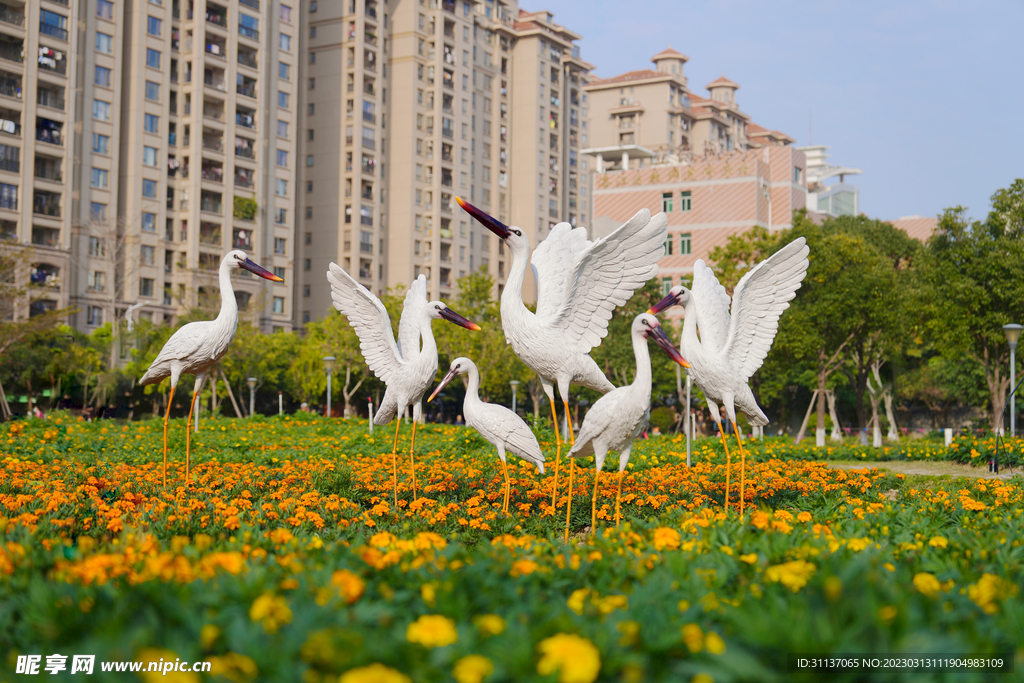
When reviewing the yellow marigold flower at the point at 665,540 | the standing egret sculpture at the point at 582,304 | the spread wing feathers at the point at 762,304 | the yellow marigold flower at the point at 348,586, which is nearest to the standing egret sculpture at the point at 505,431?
the standing egret sculpture at the point at 582,304

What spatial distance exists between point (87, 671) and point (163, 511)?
4802mm

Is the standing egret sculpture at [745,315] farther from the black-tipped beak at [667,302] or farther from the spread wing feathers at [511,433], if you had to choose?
the spread wing feathers at [511,433]

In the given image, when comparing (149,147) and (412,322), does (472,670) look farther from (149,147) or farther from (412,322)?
(149,147)

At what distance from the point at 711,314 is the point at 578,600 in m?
6.25

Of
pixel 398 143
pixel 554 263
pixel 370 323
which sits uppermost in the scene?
pixel 398 143

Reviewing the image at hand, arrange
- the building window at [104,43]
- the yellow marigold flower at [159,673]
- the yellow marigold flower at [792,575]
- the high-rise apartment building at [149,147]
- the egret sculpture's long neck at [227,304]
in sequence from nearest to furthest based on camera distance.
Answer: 1. the yellow marigold flower at [159,673]
2. the yellow marigold flower at [792,575]
3. the egret sculpture's long neck at [227,304]
4. the high-rise apartment building at [149,147]
5. the building window at [104,43]

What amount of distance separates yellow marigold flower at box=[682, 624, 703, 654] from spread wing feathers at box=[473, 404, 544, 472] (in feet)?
21.3

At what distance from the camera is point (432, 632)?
2.97 metres

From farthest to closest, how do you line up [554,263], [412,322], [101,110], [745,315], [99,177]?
[101,110] < [99,177] < [412,322] < [745,315] < [554,263]

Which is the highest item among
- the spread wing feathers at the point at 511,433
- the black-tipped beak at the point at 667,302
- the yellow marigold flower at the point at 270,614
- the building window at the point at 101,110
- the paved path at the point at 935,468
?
the building window at the point at 101,110

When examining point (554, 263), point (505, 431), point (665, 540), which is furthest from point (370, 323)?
point (665, 540)

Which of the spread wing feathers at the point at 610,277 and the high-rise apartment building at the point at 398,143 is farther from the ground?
the high-rise apartment building at the point at 398,143

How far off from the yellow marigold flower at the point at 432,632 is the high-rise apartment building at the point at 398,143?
190 ft

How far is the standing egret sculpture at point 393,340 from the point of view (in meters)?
10.4
